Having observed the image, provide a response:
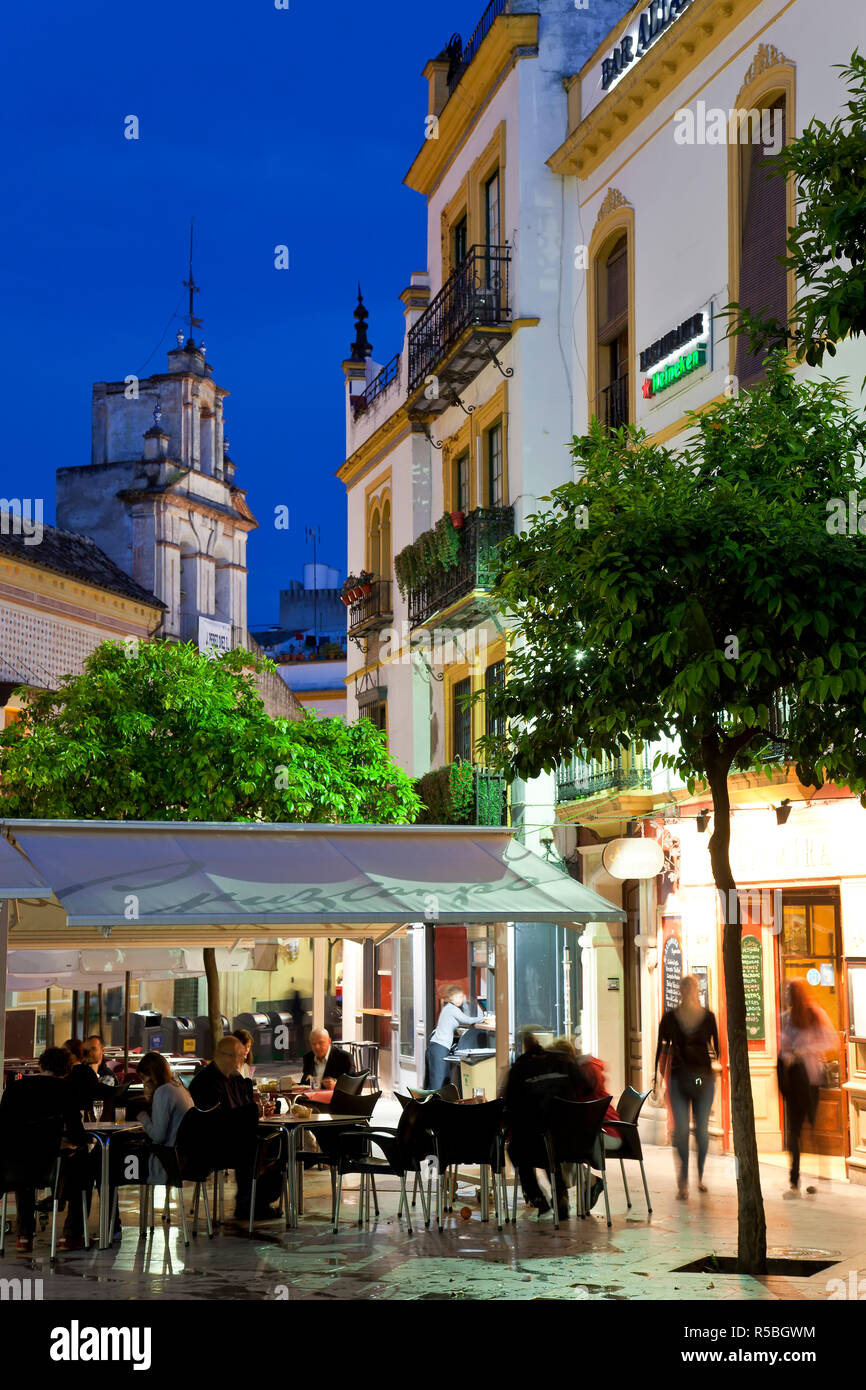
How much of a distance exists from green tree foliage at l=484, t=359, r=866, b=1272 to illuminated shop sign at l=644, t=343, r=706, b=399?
7553 mm

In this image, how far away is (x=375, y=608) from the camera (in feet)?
104

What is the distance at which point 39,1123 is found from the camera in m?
12.2

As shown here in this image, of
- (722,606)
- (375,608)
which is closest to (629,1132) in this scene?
(722,606)

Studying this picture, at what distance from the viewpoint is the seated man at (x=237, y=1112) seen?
12.8 meters

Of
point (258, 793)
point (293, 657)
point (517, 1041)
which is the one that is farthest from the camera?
point (293, 657)

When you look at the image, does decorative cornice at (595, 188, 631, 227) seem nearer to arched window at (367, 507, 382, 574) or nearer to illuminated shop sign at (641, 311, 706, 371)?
illuminated shop sign at (641, 311, 706, 371)

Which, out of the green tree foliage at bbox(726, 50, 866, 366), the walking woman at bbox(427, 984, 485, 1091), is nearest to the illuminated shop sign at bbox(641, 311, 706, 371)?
the walking woman at bbox(427, 984, 485, 1091)

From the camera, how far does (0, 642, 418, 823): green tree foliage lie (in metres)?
24.1

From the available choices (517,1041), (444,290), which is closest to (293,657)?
(444,290)

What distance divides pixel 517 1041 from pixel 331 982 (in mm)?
20318

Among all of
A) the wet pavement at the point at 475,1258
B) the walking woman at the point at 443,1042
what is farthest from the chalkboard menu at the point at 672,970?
the wet pavement at the point at 475,1258

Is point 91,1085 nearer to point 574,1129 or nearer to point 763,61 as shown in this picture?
point 574,1129

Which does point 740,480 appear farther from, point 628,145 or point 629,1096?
point 628,145

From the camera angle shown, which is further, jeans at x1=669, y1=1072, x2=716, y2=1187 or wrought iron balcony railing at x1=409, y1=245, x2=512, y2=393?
wrought iron balcony railing at x1=409, y1=245, x2=512, y2=393
